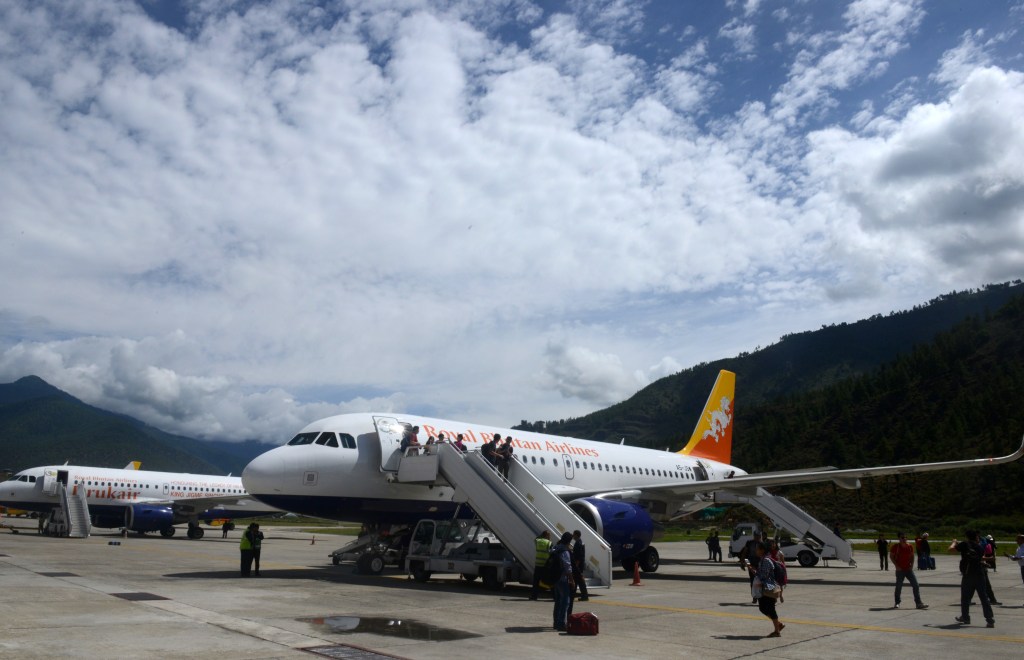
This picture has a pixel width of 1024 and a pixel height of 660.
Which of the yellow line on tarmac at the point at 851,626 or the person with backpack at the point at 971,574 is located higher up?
the person with backpack at the point at 971,574

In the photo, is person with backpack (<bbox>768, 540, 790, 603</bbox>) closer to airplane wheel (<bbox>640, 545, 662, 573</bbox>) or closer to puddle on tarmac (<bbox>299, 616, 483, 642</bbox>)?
puddle on tarmac (<bbox>299, 616, 483, 642</bbox>)

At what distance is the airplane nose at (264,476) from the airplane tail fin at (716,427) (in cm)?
2122

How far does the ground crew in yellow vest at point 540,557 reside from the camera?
583 inches

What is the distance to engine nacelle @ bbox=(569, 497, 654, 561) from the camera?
1859 centimetres

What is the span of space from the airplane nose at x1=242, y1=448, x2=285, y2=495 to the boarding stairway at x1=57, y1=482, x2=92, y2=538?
81.0 ft

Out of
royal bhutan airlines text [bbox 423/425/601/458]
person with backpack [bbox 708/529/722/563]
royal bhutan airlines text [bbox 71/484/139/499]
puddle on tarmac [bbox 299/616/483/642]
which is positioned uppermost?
royal bhutan airlines text [bbox 423/425/601/458]

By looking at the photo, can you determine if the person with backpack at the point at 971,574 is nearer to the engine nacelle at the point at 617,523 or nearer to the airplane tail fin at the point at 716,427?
the engine nacelle at the point at 617,523

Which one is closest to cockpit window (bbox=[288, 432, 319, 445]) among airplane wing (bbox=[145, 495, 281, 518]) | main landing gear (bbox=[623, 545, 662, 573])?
main landing gear (bbox=[623, 545, 662, 573])

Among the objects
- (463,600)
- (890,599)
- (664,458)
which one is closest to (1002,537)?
(664,458)

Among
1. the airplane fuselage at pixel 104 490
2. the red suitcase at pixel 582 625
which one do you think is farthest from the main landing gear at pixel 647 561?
the airplane fuselage at pixel 104 490

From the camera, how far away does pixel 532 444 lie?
900 inches

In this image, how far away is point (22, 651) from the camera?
7816 mm

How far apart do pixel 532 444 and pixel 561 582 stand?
11.8m

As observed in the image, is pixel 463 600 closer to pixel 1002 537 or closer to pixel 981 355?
pixel 1002 537
